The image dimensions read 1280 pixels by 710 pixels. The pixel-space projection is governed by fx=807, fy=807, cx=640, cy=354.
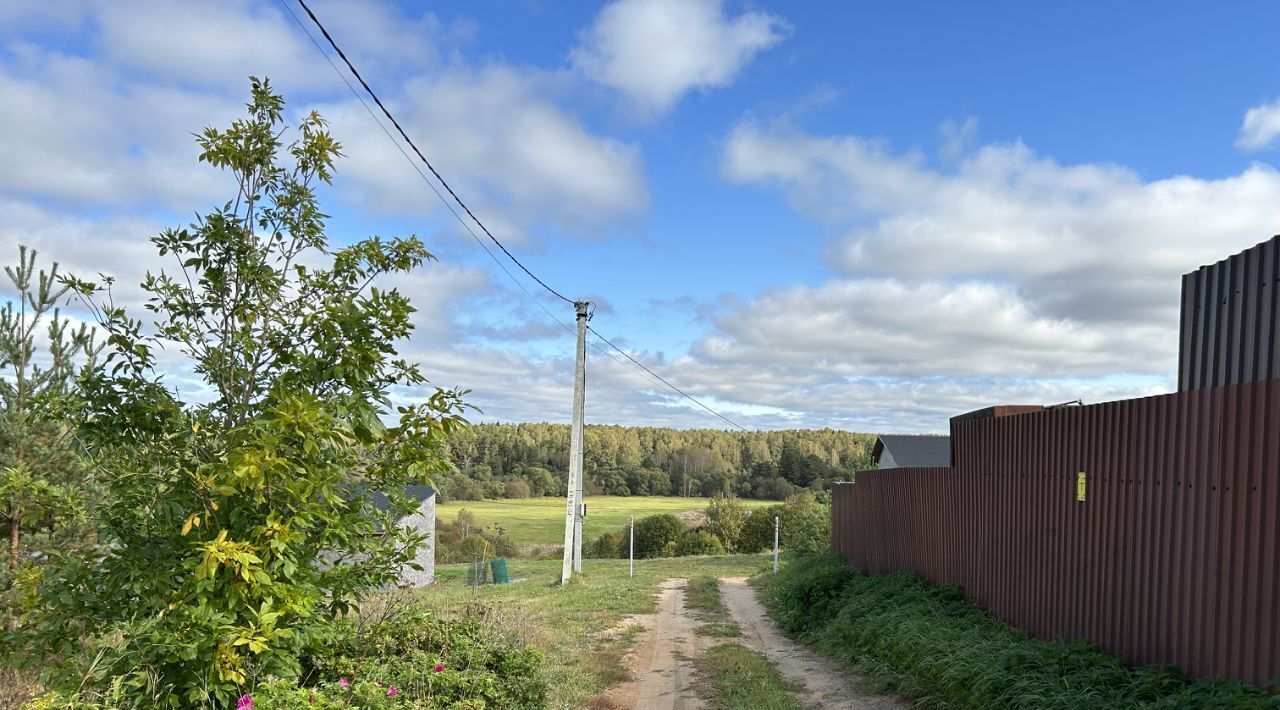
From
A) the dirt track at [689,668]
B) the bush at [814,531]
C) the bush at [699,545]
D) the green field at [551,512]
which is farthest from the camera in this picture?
the green field at [551,512]

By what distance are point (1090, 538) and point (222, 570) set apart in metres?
6.73

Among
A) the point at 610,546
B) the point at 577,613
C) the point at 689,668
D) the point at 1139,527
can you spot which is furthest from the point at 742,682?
the point at 610,546

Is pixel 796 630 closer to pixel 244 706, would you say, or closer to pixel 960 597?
pixel 960 597

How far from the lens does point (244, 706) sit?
13.0 ft

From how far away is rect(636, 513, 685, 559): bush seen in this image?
41.8 metres

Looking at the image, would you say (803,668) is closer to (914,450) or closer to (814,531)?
(814,531)

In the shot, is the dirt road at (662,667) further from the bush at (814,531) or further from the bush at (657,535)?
the bush at (657,535)

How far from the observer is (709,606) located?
50.7 feet

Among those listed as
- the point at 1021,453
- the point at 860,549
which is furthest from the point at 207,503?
the point at 860,549

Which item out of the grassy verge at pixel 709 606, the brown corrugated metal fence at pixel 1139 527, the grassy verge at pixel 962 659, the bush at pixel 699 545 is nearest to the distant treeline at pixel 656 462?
the bush at pixel 699 545

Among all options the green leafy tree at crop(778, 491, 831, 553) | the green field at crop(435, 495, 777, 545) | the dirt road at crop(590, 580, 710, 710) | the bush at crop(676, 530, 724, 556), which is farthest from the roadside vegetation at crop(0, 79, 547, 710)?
the green field at crop(435, 495, 777, 545)

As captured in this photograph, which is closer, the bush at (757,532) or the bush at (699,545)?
the bush at (699,545)

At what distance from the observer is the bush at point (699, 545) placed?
131 ft

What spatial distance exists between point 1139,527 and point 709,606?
10.1 m
